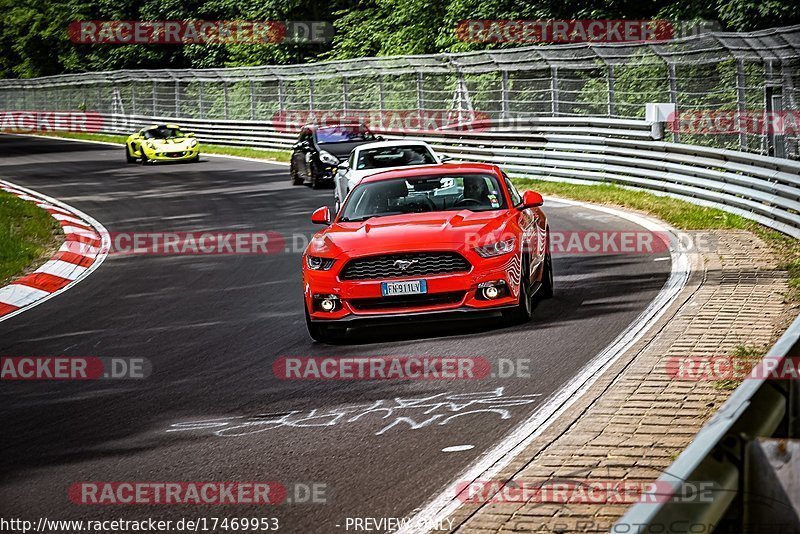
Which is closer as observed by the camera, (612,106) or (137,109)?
(612,106)

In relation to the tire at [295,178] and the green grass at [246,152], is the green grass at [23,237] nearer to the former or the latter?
the tire at [295,178]

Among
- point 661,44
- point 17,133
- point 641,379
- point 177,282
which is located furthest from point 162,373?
point 17,133

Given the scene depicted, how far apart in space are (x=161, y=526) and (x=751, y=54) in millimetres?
15238

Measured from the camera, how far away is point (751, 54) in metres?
18.9

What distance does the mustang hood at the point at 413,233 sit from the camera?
10523 mm

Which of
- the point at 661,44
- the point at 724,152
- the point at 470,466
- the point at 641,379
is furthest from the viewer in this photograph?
the point at 661,44

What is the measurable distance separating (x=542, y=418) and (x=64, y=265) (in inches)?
448

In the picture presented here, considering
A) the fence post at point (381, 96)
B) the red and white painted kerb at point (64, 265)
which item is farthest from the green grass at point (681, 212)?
the fence post at point (381, 96)

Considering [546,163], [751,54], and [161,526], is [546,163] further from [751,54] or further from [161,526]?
[161,526]

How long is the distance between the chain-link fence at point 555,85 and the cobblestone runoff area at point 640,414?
714 cm

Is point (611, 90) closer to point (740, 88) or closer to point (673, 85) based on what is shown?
point (673, 85)

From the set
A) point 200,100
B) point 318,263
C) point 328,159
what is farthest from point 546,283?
point 200,100

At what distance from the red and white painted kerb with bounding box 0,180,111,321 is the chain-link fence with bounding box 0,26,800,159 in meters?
9.98

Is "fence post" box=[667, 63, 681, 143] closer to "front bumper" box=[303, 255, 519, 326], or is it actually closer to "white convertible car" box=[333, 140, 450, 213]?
"white convertible car" box=[333, 140, 450, 213]
